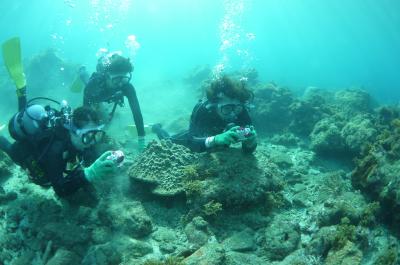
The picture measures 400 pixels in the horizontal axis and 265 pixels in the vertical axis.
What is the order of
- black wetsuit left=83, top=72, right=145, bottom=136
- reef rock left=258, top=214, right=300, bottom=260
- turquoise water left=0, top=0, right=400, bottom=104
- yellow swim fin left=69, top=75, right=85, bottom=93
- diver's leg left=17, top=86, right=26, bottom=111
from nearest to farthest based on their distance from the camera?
reef rock left=258, top=214, right=300, bottom=260
diver's leg left=17, top=86, right=26, bottom=111
black wetsuit left=83, top=72, right=145, bottom=136
yellow swim fin left=69, top=75, right=85, bottom=93
turquoise water left=0, top=0, right=400, bottom=104

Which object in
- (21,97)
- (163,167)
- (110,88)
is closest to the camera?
(163,167)

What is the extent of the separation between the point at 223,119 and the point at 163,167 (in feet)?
5.13

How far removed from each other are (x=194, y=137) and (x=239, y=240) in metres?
2.39

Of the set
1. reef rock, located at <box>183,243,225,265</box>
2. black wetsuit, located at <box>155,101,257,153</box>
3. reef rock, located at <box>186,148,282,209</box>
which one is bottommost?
reef rock, located at <box>183,243,225,265</box>

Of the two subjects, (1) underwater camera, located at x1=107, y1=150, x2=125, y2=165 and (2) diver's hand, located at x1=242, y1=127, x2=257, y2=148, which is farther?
(2) diver's hand, located at x1=242, y1=127, x2=257, y2=148

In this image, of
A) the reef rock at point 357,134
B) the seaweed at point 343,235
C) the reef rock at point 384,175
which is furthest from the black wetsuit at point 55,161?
the reef rock at point 357,134

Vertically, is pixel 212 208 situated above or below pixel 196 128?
below

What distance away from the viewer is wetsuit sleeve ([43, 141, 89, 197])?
193 inches

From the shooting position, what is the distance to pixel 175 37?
105125 mm

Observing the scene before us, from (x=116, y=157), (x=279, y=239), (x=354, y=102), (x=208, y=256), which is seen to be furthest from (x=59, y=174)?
(x=354, y=102)

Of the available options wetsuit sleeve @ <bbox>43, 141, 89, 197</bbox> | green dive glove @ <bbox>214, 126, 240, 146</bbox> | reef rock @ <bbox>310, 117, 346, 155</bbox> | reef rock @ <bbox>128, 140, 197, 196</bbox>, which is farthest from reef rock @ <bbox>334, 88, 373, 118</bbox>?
wetsuit sleeve @ <bbox>43, 141, 89, 197</bbox>

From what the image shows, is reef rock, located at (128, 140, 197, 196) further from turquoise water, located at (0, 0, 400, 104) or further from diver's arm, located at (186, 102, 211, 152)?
turquoise water, located at (0, 0, 400, 104)

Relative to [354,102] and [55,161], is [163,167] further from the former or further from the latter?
[354,102]

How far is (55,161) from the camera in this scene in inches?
193
